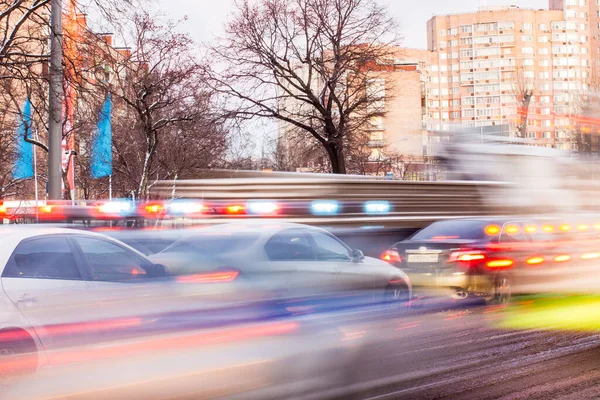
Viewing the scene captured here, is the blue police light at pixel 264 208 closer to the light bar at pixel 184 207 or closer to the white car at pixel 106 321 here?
the light bar at pixel 184 207

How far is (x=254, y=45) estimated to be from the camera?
3175 cm

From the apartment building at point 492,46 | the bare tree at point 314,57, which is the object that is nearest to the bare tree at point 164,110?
the bare tree at point 314,57

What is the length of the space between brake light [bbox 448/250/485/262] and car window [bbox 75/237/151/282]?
7.39 meters

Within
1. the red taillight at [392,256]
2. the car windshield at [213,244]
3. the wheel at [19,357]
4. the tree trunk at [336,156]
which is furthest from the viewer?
the tree trunk at [336,156]

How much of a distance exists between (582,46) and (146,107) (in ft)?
330

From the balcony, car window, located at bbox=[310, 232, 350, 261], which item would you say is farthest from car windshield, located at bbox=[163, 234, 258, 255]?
the balcony

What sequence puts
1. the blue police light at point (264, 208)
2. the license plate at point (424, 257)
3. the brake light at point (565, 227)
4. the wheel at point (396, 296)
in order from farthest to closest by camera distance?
1. the license plate at point (424, 257)
2. the brake light at point (565, 227)
3. the blue police light at point (264, 208)
4. the wheel at point (396, 296)

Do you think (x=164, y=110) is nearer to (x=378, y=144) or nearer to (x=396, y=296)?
(x=378, y=144)

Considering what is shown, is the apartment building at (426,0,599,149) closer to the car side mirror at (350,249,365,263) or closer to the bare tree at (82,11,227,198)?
the bare tree at (82,11,227,198)

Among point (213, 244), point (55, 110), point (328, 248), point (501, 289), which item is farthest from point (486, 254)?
point (55, 110)

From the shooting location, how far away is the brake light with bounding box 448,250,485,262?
481 inches

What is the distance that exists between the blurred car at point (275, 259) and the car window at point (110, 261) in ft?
0.66

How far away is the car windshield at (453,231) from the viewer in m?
12.6

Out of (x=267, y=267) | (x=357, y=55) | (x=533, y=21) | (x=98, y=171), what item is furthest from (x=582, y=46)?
(x=267, y=267)
